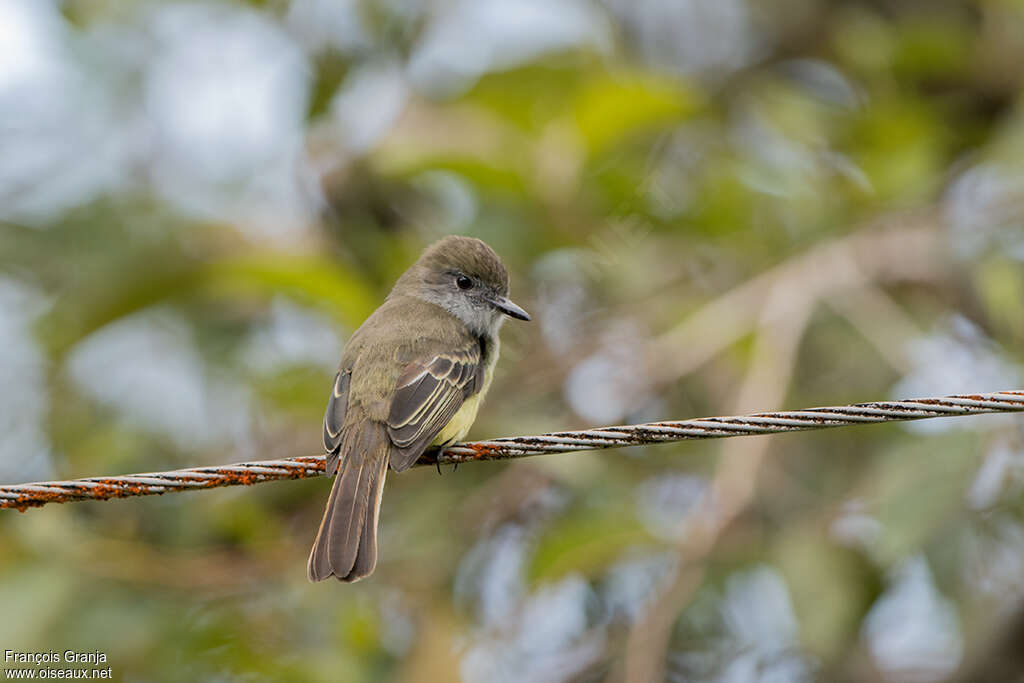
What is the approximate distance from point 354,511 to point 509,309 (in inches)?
63.2

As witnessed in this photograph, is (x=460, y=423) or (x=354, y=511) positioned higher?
(x=460, y=423)

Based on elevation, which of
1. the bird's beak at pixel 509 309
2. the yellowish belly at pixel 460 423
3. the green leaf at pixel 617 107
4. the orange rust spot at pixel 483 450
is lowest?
the orange rust spot at pixel 483 450

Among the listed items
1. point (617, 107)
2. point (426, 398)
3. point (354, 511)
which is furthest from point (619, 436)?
point (617, 107)

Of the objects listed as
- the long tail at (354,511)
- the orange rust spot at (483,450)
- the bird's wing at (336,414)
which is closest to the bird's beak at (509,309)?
the bird's wing at (336,414)

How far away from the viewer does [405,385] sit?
4953 mm

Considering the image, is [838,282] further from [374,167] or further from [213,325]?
[213,325]

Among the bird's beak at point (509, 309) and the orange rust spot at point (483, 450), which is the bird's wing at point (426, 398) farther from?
the orange rust spot at point (483, 450)

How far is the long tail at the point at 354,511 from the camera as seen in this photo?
4305 millimetres

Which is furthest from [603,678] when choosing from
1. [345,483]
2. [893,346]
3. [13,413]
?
[13,413]

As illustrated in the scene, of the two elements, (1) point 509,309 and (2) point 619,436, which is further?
(1) point 509,309

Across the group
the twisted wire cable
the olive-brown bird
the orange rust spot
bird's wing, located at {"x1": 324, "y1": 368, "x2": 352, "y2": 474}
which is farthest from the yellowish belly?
the twisted wire cable

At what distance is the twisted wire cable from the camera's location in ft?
10.9

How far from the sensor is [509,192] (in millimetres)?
7309

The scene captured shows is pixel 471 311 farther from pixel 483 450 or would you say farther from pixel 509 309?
pixel 483 450
